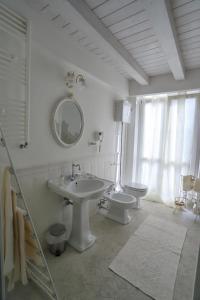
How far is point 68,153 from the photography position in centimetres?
212

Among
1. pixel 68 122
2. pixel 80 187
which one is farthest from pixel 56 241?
pixel 68 122

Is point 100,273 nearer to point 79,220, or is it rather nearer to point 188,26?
point 79,220

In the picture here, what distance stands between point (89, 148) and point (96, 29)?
1.50 m

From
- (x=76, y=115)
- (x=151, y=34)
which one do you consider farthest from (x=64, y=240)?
(x=151, y=34)

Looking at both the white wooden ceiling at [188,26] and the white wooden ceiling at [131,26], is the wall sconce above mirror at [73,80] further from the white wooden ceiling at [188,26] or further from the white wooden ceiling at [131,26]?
the white wooden ceiling at [188,26]

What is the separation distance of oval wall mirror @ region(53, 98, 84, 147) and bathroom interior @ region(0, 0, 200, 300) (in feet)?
0.06

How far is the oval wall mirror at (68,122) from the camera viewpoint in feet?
6.21

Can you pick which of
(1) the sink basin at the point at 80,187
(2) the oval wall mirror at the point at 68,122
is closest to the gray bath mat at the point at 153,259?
(1) the sink basin at the point at 80,187

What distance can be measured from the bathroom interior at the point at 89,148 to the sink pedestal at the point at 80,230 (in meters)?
0.02

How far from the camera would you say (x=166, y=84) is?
2.88 metres

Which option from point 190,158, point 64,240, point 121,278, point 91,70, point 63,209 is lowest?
point 121,278

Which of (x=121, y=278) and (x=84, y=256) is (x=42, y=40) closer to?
(x=84, y=256)

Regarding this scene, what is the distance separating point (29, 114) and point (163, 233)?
2.38m

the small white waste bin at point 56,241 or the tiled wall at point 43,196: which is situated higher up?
the tiled wall at point 43,196
